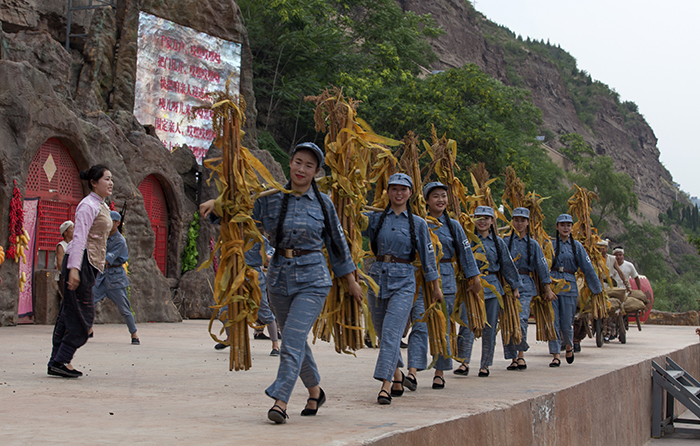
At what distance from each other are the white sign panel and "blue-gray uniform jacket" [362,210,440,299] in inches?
533

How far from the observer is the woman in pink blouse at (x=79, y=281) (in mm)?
6113

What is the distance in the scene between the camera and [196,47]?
806 inches

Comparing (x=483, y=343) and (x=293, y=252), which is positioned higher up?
(x=293, y=252)

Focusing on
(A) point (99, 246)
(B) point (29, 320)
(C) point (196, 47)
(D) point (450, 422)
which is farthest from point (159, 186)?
(D) point (450, 422)

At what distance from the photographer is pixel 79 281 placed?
20.3 feet

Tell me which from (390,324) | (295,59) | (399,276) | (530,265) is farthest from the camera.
Answer: (295,59)

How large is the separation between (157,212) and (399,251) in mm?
13330

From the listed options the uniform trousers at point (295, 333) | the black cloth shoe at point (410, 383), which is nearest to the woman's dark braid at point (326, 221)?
the uniform trousers at point (295, 333)

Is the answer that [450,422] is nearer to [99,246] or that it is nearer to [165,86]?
[99,246]

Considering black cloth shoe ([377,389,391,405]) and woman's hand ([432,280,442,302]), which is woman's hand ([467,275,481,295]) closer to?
woman's hand ([432,280,442,302])

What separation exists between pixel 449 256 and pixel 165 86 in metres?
14.4

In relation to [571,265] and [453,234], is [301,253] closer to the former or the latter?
[453,234]

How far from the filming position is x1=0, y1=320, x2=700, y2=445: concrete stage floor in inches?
147

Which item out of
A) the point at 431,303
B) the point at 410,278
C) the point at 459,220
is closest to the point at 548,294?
the point at 459,220
